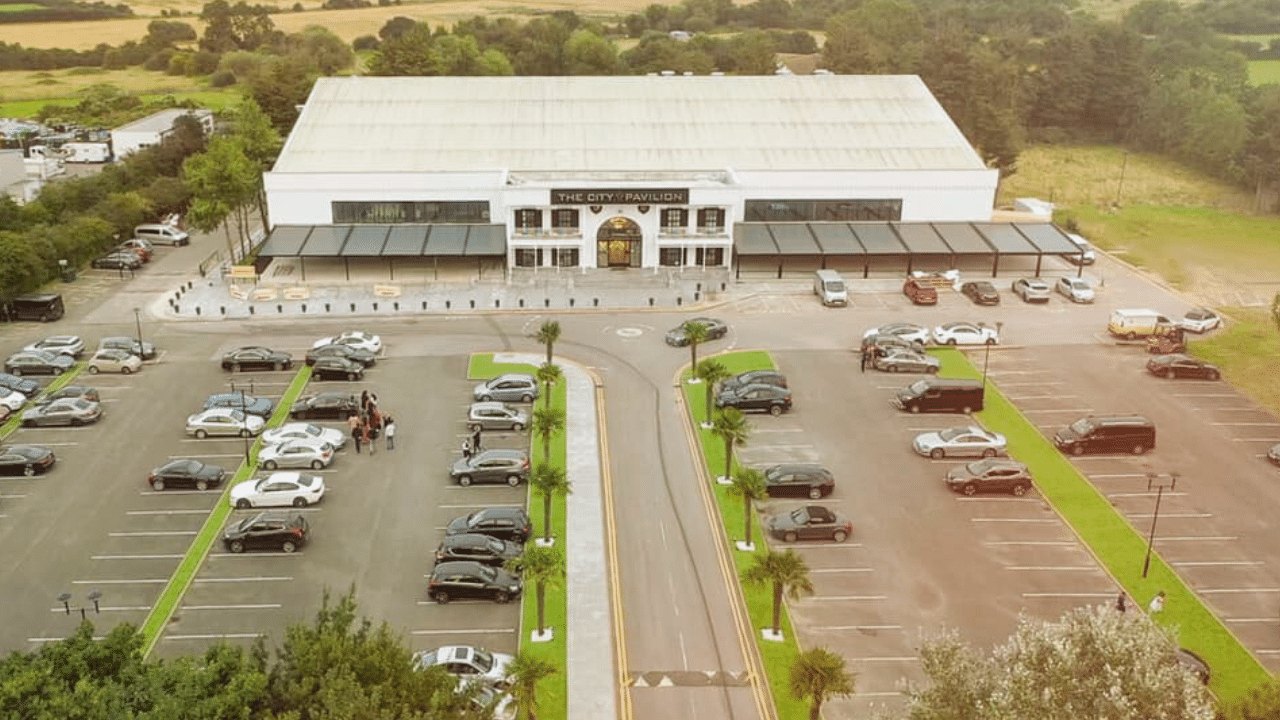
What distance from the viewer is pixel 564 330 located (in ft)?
245

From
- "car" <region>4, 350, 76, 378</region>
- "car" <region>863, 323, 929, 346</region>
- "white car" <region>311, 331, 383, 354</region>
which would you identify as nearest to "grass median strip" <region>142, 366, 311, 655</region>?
"white car" <region>311, 331, 383, 354</region>

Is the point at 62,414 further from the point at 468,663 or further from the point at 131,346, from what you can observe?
the point at 468,663

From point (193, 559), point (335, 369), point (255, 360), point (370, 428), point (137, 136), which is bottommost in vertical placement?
point (193, 559)

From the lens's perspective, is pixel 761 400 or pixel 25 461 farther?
pixel 761 400

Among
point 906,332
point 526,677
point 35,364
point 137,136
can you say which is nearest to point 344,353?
point 35,364

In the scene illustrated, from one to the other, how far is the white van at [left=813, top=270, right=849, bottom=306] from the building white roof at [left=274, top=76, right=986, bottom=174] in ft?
43.0

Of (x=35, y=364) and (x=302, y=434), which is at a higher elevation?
(x=302, y=434)

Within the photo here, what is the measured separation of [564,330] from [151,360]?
93.6ft

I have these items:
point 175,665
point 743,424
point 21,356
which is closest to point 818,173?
point 743,424

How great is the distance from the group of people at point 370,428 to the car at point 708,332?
2173 cm

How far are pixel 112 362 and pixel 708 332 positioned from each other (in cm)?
4020

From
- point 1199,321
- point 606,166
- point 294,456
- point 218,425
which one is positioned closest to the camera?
point 294,456

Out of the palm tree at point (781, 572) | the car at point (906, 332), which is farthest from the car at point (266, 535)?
the car at point (906, 332)

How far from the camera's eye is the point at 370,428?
2243 inches
